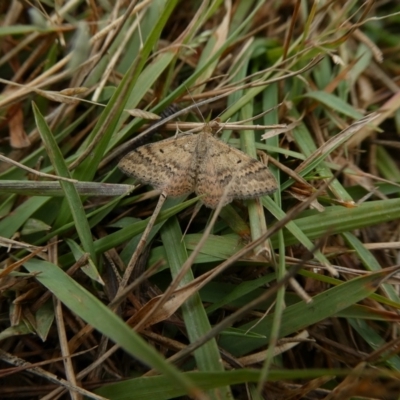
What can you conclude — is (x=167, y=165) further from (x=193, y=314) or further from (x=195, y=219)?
(x=193, y=314)

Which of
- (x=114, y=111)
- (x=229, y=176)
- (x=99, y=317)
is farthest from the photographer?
(x=229, y=176)

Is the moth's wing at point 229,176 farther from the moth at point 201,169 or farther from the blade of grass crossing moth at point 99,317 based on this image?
the blade of grass crossing moth at point 99,317

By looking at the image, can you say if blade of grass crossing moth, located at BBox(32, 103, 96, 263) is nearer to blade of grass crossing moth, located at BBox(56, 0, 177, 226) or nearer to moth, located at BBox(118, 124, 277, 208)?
blade of grass crossing moth, located at BBox(56, 0, 177, 226)

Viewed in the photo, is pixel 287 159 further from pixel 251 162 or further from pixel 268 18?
pixel 268 18

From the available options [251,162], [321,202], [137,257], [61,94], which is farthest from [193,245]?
[61,94]

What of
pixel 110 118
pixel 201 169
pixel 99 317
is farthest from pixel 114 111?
pixel 99 317

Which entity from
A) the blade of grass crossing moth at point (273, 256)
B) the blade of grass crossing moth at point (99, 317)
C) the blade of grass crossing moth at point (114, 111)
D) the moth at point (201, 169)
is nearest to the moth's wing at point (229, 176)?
the moth at point (201, 169)

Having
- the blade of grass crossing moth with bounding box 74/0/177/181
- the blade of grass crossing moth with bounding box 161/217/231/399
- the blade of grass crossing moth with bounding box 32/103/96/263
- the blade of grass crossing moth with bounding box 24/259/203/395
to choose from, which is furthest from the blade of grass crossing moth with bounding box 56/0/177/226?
the blade of grass crossing moth with bounding box 161/217/231/399
